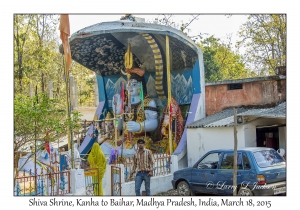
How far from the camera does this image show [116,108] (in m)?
13.7

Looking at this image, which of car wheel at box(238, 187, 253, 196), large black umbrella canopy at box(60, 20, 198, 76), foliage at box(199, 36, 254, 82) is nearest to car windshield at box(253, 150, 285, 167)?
car wheel at box(238, 187, 253, 196)

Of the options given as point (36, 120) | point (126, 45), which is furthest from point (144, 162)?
point (126, 45)

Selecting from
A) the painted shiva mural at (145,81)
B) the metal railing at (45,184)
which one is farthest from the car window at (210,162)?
the metal railing at (45,184)

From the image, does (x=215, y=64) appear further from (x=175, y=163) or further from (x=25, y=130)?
(x=25, y=130)

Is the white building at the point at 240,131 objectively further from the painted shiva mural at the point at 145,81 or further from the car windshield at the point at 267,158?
the car windshield at the point at 267,158

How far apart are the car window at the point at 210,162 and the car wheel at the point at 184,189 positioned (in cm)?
56

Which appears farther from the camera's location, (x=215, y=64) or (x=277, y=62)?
(x=215, y=64)

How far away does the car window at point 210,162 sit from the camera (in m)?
8.75

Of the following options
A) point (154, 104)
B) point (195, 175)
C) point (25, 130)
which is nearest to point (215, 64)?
point (154, 104)

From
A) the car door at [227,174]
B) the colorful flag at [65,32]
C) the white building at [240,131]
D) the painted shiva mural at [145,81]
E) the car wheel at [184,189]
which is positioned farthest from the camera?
the painted shiva mural at [145,81]

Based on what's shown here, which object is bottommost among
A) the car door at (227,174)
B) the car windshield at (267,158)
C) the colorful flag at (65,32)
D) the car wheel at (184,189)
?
the car wheel at (184,189)

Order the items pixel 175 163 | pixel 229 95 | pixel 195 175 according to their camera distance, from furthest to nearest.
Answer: pixel 229 95 < pixel 175 163 < pixel 195 175

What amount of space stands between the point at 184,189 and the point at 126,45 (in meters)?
5.93
